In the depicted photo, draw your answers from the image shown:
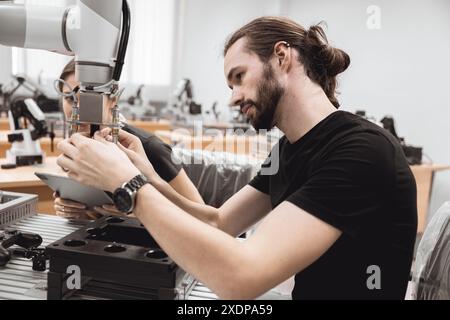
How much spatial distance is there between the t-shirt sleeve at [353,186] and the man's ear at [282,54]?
9.7 inches

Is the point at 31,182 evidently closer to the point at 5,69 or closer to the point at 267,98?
the point at 267,98

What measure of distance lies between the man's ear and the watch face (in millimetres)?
462

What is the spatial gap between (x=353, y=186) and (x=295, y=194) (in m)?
0.10

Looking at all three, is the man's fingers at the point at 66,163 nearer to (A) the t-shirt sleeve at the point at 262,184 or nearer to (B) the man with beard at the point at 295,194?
A: (B) the man with beard at the point at 295,194

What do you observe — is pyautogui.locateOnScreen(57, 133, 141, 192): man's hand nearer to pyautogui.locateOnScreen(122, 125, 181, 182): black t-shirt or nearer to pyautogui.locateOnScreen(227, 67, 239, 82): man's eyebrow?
pyautogui.locateOnScreen(227, 67, 239, 82): man's eyebrow

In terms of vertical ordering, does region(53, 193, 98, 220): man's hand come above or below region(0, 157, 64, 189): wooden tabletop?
above

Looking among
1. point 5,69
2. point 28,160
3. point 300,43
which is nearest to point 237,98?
point 300,43

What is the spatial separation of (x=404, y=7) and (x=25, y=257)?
4156mm

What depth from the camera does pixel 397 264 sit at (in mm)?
893

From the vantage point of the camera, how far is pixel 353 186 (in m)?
0.76

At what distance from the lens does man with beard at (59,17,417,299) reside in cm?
69

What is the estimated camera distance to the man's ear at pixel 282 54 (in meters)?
0.96

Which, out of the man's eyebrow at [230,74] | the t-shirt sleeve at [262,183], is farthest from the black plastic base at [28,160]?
the man's eyebrow at [230,74]

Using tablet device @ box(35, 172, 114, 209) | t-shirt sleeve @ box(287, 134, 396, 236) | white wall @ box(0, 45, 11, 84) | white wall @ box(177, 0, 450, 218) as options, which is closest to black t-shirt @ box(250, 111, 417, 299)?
t-shirt sleeve @ box(287, 134, 396, 236)
